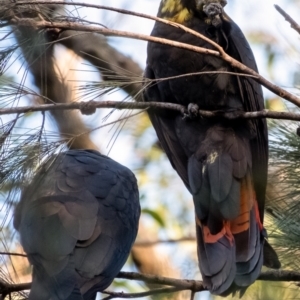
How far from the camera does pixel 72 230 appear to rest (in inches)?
92.8

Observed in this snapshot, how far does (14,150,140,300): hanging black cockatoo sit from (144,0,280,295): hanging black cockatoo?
0.34 m

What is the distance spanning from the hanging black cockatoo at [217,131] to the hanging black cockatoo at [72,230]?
34 centimetres

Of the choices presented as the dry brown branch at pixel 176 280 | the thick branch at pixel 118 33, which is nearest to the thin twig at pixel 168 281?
the dry brown branch at pixel 176 280

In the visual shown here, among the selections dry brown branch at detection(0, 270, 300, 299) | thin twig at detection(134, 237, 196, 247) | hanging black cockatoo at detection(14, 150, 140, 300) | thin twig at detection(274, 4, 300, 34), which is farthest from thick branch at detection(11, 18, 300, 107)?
thin twig at detection(134, 237, 196, 247)

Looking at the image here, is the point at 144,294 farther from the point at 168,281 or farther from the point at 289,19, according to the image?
the point at 289,19

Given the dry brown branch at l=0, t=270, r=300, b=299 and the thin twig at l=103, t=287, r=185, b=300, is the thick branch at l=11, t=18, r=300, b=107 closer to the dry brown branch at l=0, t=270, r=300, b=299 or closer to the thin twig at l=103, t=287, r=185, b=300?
the dry brown branch at l=0, t=270, r=300, b=299

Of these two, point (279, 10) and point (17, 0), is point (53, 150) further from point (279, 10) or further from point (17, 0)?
point (279, 10)

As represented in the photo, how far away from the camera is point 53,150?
200 cm

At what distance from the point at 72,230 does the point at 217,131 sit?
0.77m

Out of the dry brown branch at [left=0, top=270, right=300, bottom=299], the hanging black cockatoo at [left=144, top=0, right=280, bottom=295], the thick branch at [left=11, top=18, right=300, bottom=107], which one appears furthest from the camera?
the hanging black cockatoo at [left=144, top=0, right=280, bottom=295]

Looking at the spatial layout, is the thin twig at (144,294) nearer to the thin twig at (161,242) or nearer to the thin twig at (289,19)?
the thin twig at (289,19)

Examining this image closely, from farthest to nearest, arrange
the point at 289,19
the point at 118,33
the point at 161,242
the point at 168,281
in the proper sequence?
the point at 161,242
the point at 168,281
the point at 289,19
the point at 118,33

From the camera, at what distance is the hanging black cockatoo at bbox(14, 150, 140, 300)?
2.23 metres

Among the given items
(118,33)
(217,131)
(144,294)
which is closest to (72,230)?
(144,294)
